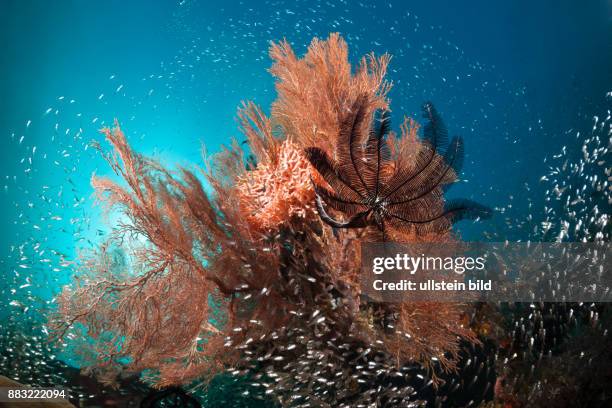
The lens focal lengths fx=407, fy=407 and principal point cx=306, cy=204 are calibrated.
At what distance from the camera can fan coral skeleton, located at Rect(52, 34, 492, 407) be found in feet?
14.7

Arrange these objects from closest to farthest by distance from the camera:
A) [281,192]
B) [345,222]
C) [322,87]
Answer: [345,222] → [281,192] → [322,87]

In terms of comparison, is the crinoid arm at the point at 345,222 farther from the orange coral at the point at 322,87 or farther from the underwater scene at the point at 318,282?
the orange coral at the point at 322,87

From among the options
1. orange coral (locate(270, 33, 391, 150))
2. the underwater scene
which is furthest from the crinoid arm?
orange coral (locate(270, 33, 391, 150))

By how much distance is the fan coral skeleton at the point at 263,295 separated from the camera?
4477 mm

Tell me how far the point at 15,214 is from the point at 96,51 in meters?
9.69

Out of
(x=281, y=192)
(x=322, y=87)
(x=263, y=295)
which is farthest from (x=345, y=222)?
(x=322, y=87)

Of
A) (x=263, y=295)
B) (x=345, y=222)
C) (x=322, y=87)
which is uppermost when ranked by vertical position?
(x=322, y=87)

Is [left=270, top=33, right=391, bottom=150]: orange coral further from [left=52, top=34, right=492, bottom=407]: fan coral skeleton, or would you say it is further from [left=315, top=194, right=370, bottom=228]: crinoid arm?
[left=315, top=194, right=370, bottom=228]: crinoid arm

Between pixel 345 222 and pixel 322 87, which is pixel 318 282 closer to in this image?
pixel 345 222

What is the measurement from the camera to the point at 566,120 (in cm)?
2881

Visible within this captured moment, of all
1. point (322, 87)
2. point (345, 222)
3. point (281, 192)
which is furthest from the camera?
point (322, 87)

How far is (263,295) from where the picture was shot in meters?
4.68

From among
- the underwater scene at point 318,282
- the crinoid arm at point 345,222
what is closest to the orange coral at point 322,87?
the underwater scene at point 318,282

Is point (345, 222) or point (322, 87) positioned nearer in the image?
point (345, 222)
